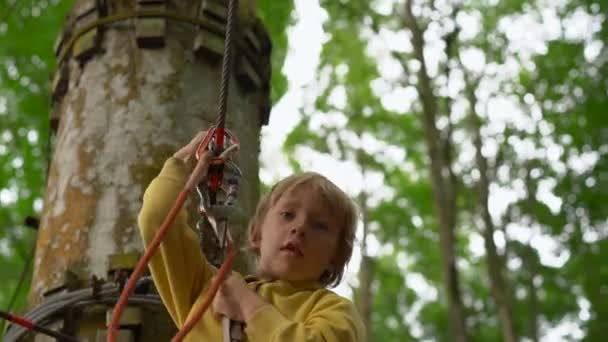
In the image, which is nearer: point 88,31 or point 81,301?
point 81,301

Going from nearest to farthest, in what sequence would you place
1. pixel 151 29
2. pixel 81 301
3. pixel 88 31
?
1. pixel 81 301
2. pixel 151 29
3. pixel 88 31

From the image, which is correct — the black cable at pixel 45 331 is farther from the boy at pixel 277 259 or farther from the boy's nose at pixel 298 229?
the boy's nose at pixel 298 229

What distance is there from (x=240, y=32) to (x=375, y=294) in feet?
46.1

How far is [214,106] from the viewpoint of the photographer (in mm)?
2221

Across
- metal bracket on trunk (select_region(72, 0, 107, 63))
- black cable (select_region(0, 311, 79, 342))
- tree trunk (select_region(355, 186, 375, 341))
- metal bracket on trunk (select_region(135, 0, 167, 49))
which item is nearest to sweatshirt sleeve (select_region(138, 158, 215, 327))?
black cable (select_region(0, 311, 79, 342))

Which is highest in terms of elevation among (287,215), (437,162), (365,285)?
(437,162)

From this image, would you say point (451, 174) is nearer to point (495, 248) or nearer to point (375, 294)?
point (495, 248)

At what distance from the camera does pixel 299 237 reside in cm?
162

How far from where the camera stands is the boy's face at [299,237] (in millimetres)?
1632

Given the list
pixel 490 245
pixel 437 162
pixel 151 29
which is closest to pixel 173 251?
pixel 151 29

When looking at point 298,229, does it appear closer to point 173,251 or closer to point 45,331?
point 173,251

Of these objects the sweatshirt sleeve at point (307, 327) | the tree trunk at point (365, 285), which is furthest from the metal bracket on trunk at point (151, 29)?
the tree trunk at point (365, 285)

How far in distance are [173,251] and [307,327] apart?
1.18 ft

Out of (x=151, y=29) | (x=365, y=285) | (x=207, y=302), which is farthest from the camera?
(x=365, y=285)
